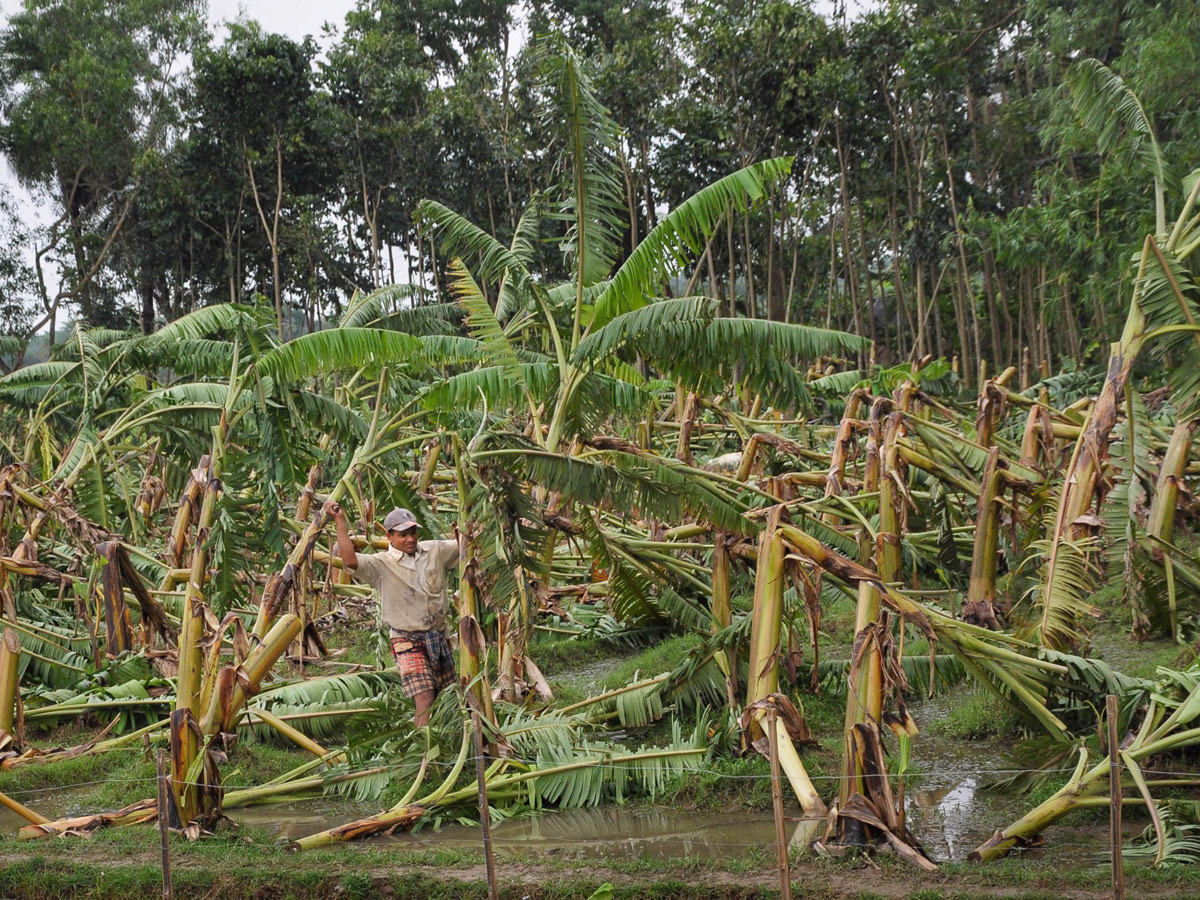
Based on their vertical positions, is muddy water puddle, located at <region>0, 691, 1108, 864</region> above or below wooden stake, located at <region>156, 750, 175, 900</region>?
below

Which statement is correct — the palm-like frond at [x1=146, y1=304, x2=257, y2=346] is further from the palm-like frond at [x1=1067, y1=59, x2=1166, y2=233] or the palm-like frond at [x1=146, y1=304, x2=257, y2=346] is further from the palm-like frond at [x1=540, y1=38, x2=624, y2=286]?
the palm-like frond at [x1=1067, y1=59, x2=1166, y2=233]

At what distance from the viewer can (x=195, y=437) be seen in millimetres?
9492

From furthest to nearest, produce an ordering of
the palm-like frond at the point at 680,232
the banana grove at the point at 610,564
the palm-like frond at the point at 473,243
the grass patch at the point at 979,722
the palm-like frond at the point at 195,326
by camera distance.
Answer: the palm-like frond at the point at 195,326, the palm-like frond at the point at 473,243, the palm-like frond at the point at 680,232, the grass patch at the point at 979,722, the banana grove at the point at 610,564

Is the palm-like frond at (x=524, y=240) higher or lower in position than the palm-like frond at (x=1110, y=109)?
lower

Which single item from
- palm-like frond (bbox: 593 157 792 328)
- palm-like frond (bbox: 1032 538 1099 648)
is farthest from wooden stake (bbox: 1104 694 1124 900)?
palm-like frond (bbox: 593 157 792 328)

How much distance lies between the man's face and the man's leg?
91cm

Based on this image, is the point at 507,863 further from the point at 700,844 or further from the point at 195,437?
the point at 195,437

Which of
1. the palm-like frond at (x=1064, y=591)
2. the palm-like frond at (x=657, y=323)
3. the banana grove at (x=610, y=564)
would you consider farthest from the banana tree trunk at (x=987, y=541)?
the palm-like frond at (x=657, y=323)

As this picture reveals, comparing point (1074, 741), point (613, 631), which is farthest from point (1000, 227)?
point (1074, 741)

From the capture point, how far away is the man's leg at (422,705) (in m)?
6.80

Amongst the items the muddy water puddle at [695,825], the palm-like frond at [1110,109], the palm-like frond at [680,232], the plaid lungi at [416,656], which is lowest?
the muddy water puddle at [695,825]

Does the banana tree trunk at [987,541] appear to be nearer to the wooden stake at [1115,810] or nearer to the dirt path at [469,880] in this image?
the dirt path at [469,880]

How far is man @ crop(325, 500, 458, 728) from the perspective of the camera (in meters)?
6.89

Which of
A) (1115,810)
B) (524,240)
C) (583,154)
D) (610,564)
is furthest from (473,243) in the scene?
(1115,810)
